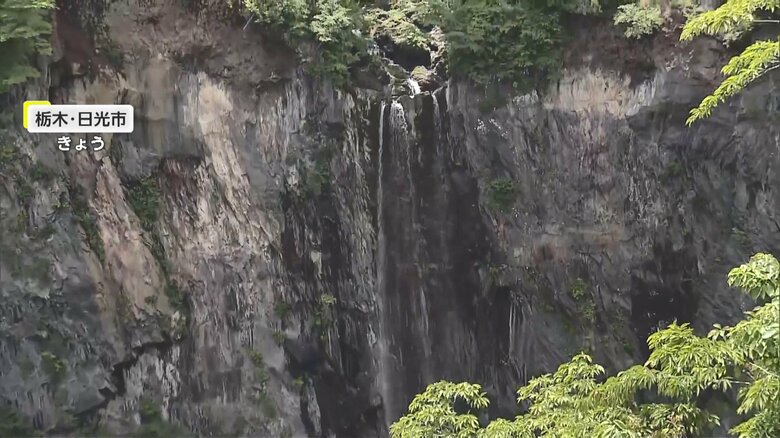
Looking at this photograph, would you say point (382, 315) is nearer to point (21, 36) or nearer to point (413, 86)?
point (413, 86)

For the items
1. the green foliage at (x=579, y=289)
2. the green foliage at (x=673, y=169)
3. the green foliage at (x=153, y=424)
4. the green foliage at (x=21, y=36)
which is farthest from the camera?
the green foliage at (x=579, y=289)

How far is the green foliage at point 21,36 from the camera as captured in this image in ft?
26.0

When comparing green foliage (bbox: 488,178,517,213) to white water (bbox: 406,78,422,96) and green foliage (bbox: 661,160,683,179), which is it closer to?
white water (bbox: 406,78,422,96)

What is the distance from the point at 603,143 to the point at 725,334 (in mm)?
6302

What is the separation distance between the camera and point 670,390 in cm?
347

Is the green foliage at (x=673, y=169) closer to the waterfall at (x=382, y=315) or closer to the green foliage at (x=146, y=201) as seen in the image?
the waterfall at (x=382, y=315)

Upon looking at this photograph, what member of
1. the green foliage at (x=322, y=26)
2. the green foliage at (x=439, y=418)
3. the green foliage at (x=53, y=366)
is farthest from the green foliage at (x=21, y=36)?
the green foliage at (x=439, y=418)

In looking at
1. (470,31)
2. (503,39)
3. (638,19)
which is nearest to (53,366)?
(470,31)

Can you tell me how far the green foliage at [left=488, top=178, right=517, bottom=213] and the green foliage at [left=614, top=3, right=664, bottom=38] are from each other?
2680mm

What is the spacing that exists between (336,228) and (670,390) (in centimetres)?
704

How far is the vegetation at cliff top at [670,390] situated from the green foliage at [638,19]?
6.06 meters

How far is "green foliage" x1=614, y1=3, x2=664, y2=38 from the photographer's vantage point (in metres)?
8.98

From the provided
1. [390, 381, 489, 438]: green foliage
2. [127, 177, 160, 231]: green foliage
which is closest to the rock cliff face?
[127, 177, 160, 231]: green foliage

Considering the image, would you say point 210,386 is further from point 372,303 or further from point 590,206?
point 590,206
